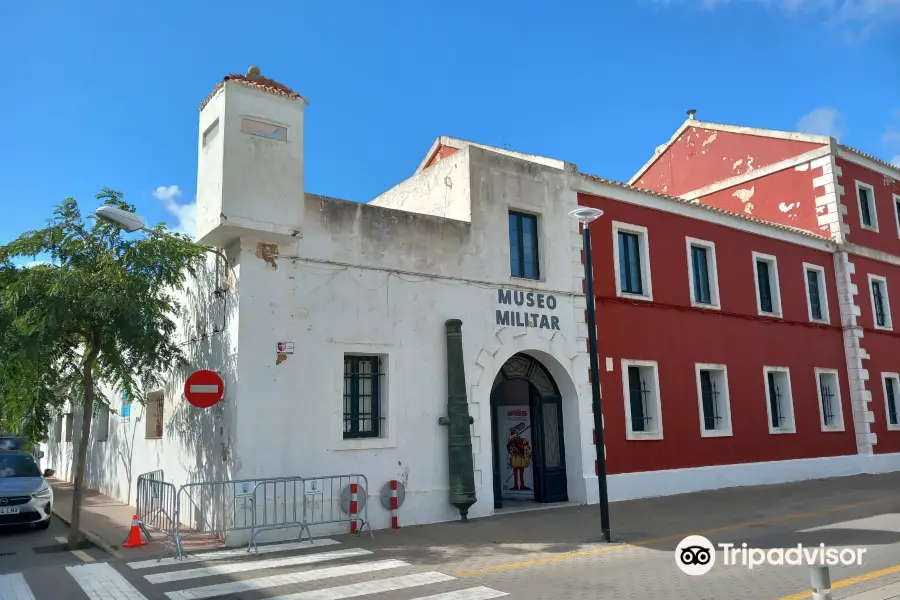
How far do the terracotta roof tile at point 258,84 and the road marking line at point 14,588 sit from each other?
24.9 ft

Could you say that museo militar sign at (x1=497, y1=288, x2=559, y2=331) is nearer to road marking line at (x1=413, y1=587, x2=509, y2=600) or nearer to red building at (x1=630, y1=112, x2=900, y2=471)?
road marking line at (x1=413, y1=587, x2=509, y2=600)

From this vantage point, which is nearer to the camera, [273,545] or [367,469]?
[273,545]

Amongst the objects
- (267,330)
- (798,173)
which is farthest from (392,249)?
(798,173)

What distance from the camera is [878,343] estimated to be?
73.3 feet

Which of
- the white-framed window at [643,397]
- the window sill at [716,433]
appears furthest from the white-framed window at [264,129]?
the window sill at [716,433]

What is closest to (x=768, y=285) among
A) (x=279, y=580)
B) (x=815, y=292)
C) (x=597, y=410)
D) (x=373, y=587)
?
(x=815, y=292)

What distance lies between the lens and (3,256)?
10.9 meters

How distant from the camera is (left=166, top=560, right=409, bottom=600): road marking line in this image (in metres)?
7.59

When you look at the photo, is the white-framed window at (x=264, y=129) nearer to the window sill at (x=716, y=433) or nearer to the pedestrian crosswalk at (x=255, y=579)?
the pedestrian crosswalk at (x=255, y=579)

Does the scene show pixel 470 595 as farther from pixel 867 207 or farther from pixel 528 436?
pixel 867 207

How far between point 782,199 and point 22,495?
71.3ft

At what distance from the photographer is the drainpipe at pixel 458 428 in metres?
12.4

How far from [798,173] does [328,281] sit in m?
16.9

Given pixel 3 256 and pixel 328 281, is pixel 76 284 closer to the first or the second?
pixel 3 256
